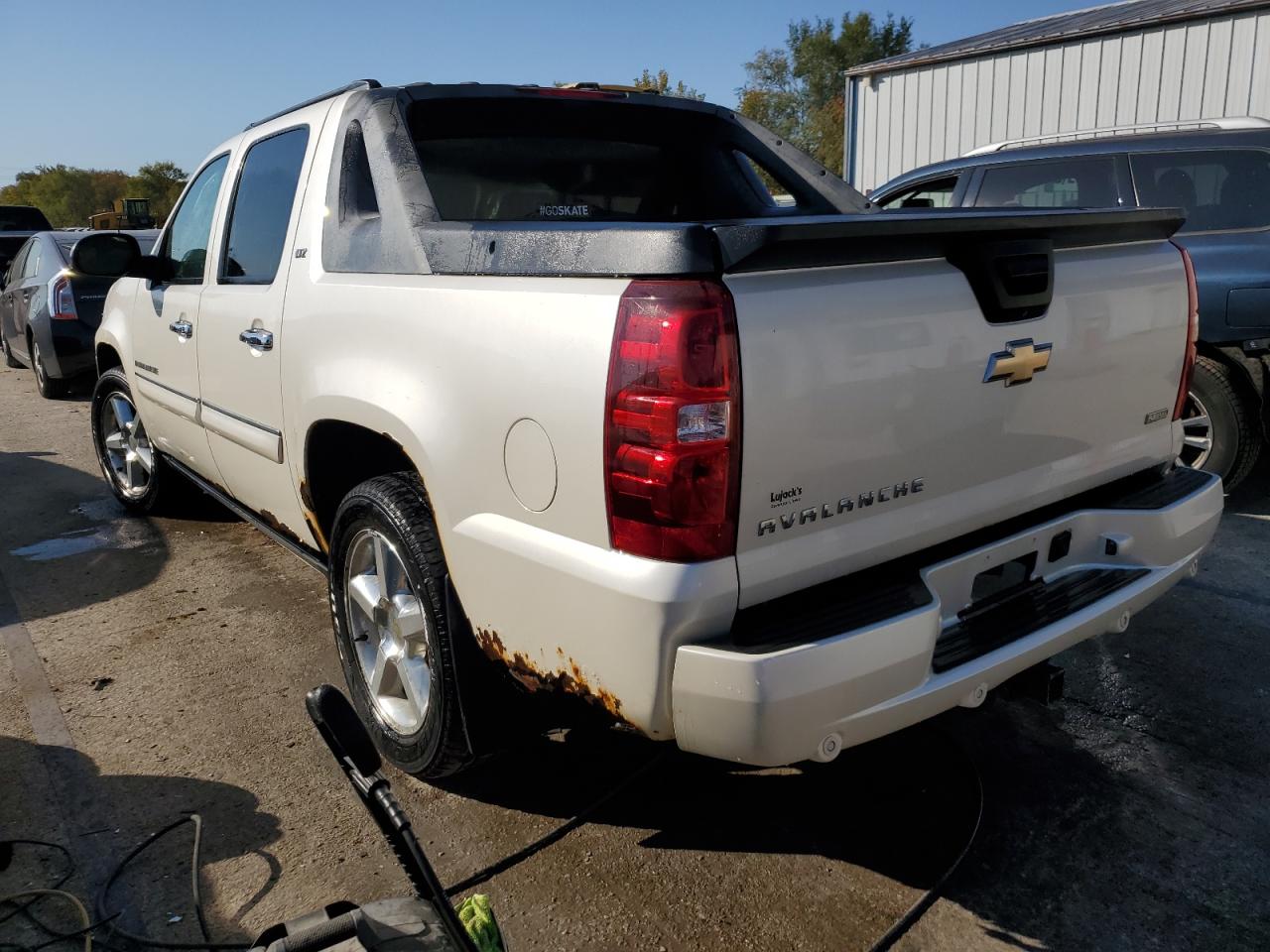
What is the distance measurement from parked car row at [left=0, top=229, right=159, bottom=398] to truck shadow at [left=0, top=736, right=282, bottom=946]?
721 centimetres

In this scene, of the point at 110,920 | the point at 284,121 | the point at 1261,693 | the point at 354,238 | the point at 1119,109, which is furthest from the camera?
the point at 1119,109

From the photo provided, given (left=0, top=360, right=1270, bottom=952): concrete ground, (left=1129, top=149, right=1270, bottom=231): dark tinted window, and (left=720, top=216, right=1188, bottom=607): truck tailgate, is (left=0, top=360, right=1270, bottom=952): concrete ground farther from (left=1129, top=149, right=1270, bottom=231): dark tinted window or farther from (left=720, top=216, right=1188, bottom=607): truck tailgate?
(left=1129, top=149, right=1270, bottom=231): dark tinted window

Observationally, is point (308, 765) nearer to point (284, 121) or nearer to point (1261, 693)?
point (284, 121)

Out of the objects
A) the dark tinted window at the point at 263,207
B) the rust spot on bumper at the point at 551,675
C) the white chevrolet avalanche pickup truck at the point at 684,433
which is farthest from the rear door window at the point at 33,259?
the rust spot on bumper at the point at 551,675

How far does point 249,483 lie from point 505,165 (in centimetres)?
152

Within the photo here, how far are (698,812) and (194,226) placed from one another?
11.0ft

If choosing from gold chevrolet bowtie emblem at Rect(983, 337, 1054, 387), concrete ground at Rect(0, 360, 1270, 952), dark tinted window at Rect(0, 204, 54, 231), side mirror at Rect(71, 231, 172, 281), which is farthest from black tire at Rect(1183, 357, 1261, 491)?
dark tinted window at Rect(0, 204, 54, 231)

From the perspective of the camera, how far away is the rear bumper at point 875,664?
190 centimetres

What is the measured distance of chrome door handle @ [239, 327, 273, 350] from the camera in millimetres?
3277

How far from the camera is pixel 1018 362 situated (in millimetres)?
2381

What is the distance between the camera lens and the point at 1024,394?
2.44 metres

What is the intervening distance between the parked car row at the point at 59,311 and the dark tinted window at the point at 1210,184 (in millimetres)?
7969

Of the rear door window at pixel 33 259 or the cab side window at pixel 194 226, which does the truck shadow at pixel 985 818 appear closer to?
the cab side window at pixel 194 226

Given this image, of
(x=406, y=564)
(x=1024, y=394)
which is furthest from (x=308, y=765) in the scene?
(x=1024, y=394)
